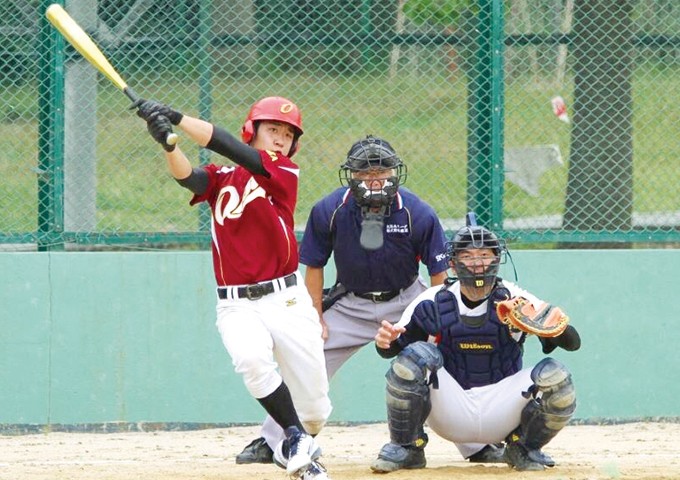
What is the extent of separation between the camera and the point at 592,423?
7.73m

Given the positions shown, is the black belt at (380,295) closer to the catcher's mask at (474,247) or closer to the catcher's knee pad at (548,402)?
the catcher's mask at (474,247)

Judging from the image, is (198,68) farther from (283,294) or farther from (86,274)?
(283,294)

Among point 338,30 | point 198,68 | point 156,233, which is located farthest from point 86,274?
point 338,30

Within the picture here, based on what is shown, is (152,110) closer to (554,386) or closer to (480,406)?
(480,406)

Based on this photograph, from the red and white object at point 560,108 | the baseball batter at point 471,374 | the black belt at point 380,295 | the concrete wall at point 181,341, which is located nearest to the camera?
the baseball batter at point 471,374

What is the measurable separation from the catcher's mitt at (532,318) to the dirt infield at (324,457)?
617 millimetres

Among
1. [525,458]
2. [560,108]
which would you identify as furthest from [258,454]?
[560,108]

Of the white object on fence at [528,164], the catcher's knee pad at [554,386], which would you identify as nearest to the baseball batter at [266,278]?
the catcher's knee pad at [554,386]

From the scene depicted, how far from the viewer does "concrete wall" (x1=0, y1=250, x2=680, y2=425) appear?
24.5 ft

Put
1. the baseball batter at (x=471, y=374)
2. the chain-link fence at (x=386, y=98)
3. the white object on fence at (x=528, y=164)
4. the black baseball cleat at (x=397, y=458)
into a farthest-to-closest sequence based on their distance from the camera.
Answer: the white object on fence at (x=528, y=164) → the chain-link fence at (x=386, y=98) → the black baseball cleat at (x=397, y=458) → the baseball batter at (x=471, y=374)

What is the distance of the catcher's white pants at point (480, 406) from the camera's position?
5465mm

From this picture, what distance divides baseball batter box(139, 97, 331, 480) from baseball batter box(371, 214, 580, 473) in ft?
1.21

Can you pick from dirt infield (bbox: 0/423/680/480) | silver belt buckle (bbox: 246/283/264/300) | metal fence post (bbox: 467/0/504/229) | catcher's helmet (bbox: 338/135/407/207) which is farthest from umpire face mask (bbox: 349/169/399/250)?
metal fence post (bbox: 467/0/504/229)

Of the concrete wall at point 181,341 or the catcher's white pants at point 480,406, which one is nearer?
the catcher's white pants at point 480,406
